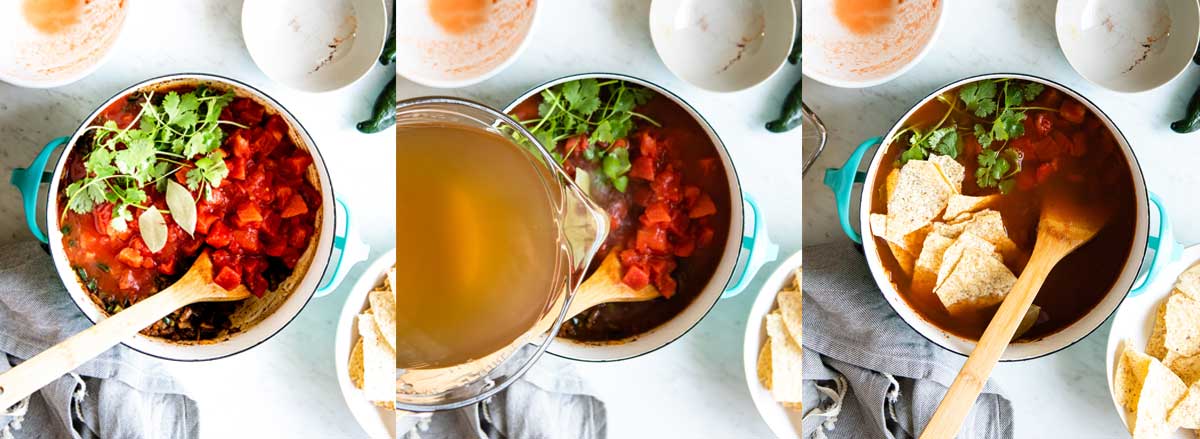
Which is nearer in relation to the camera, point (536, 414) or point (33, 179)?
point (536, 414)

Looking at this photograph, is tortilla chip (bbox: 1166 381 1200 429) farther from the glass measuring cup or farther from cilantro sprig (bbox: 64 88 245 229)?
cilantro sprig (bbox: 64 88 245 229)

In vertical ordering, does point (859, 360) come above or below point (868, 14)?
below

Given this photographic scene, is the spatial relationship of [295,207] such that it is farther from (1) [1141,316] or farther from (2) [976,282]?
(1) [1141,316]

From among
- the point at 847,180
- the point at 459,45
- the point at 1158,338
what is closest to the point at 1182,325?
the point at 1158,338

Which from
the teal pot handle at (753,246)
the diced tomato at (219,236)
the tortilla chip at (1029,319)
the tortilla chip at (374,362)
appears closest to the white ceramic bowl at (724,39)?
the teal pot handle at (753,246)

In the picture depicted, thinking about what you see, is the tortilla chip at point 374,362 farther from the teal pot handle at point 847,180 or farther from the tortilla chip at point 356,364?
the teal pot handle at point 847,180

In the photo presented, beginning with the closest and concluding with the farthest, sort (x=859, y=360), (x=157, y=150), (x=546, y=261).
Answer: (x=546, y=261), (x=859, y=360), (x=157, y=150)

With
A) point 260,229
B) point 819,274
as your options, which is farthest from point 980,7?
point 260,229
